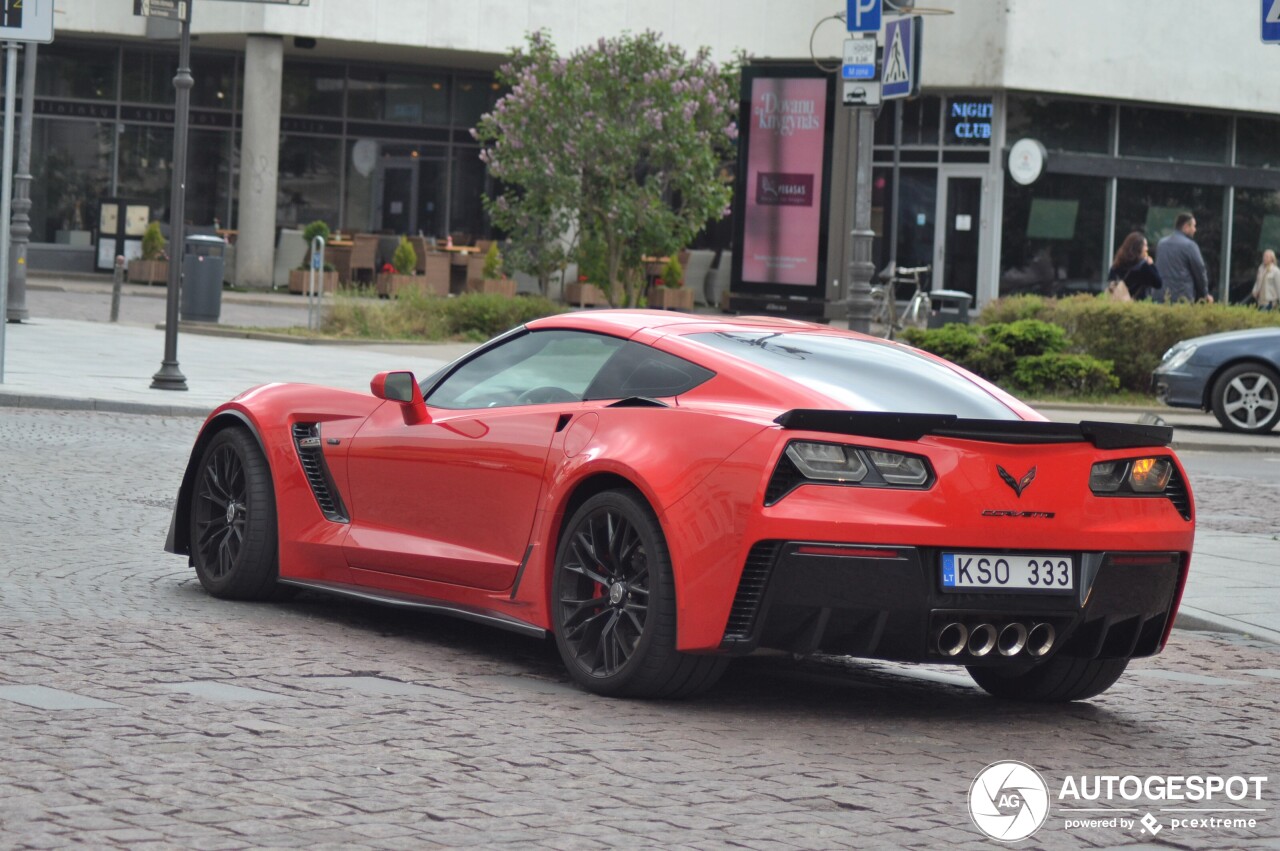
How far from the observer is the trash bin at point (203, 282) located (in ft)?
89.4

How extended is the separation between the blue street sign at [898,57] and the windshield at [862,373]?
9443mm

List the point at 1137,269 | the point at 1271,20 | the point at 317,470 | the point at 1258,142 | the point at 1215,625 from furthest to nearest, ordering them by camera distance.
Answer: the point at 1258,142, the point at 1137,269, the point at 1271,20, the point at 1215,625, the point at 317,470

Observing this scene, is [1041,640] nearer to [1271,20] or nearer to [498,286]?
[1271,20]

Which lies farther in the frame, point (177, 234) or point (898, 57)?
point (177, 234)

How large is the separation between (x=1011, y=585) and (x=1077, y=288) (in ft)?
112

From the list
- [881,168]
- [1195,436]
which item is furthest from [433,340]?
[881,168]

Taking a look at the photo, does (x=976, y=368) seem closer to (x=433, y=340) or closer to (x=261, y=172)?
(x=433, y=340)

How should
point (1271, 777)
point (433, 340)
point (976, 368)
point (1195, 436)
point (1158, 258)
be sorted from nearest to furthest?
point (1271, 777) → point (1195, 436) → point (976, 368) → point (1158, 258) → point (433, 340)

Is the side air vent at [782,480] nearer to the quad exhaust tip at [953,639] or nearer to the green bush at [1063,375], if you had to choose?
the quad exhaust tip at [953,639]

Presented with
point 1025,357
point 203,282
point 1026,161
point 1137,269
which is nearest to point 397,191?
point 1026,161

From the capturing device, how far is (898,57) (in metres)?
16.2

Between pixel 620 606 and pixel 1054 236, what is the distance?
33929 millimetres

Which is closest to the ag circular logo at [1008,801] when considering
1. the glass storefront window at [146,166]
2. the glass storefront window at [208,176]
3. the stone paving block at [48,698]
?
the stone paving block at [48,698]

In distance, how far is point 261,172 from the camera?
38031mm
